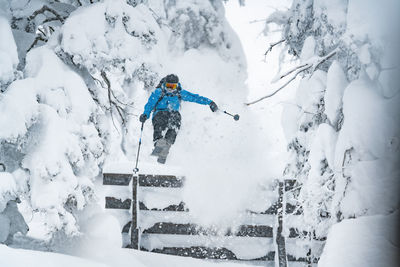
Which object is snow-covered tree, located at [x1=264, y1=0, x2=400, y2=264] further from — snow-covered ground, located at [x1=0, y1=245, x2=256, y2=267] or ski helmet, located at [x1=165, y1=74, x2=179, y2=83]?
ski helmet, located at [x1=165, y1=74, x2=179, y2=83]

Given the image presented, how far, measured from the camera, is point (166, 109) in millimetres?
5793

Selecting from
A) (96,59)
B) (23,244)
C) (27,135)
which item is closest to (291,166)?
(96,59)

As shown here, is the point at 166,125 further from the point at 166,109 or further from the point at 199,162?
the point at 199,162

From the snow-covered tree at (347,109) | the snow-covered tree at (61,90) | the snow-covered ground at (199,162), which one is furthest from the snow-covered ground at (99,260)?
the snow-covered tree at (347,109)

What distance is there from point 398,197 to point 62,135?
3491mm

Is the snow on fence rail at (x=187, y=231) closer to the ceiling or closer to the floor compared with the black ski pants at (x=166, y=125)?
closer to the floor

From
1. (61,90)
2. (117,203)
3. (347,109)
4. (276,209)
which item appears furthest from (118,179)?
(347,109)

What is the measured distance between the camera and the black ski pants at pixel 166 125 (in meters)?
5.66

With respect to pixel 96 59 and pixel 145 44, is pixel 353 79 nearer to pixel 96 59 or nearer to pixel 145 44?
pixel 145 44

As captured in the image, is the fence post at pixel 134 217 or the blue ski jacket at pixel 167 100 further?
the blue ski jacket at pixel 167 100

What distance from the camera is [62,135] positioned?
428cm

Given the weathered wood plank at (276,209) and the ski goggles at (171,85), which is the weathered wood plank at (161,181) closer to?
the weathered wood plank at (276,209)

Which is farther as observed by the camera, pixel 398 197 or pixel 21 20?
pixel 21 20

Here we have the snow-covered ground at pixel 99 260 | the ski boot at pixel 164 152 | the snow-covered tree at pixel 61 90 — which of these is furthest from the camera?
the ski boot at pixel 164 152
